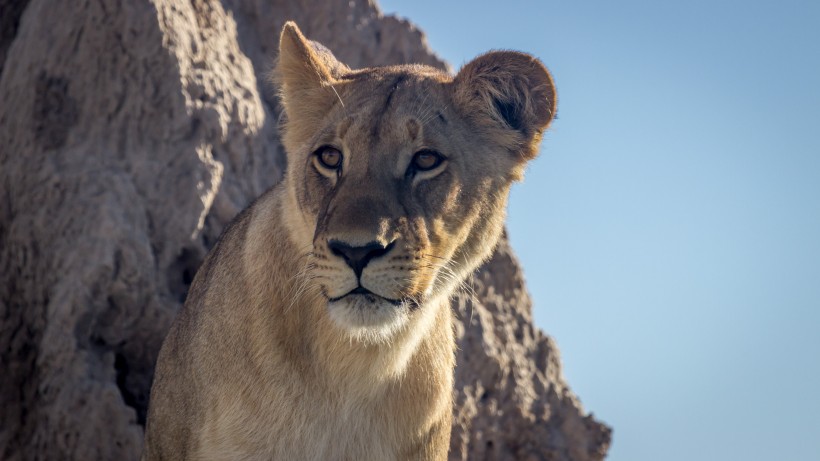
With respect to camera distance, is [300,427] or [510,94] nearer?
[300,427]

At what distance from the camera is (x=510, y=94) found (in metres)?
4.29

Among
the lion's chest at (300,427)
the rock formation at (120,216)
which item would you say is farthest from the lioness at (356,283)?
the rock formation at (120,216)

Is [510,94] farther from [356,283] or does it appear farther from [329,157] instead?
[356,283]

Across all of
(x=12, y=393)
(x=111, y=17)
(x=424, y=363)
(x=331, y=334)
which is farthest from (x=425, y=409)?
(x=111, y=17)

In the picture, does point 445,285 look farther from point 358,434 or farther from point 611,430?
point 611,430

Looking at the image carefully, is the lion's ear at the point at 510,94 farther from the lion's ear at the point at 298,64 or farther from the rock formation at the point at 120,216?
the rock formation at the point at 120,216

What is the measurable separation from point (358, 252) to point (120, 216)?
2.61 meters


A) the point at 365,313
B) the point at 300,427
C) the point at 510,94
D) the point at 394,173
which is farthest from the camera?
the point at 510,94

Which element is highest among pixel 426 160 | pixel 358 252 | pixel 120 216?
pixel 426 160

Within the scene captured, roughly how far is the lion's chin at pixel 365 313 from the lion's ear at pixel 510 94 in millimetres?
1002

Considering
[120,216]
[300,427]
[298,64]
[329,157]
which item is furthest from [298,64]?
[120,216]

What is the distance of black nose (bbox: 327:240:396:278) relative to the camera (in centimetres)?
352

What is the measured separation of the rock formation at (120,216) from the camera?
18.1 feet

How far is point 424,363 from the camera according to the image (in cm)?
429
